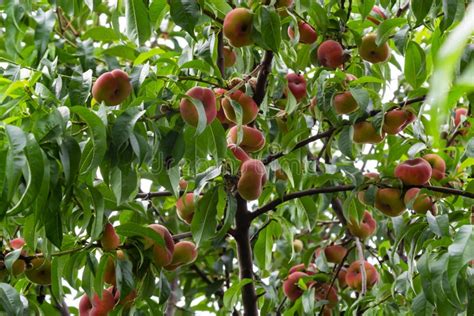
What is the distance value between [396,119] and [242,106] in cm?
33

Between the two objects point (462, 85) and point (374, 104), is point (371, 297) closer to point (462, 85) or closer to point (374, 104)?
point (374, 104)

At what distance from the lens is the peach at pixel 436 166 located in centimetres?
153

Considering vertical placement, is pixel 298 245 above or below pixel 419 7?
below

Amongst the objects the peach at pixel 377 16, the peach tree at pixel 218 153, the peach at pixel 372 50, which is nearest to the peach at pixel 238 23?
the peach tree at pixel 218 153

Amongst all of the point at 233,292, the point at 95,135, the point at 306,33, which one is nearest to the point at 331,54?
the point at 306,33

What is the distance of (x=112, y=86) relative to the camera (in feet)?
3.86

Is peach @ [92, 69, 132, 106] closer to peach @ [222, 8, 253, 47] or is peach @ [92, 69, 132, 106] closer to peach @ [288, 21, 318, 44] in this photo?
peach @ [222, 8, 253, 47]

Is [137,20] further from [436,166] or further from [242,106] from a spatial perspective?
[436,166]

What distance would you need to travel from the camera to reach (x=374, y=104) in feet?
4.82

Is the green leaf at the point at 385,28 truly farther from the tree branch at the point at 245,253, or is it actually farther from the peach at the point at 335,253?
the peach at the point at 335,253

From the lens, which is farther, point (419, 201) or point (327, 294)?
point (327, 294)

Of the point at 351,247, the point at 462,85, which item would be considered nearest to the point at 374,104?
the point at 351,247

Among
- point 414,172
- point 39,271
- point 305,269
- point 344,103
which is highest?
point 344,103

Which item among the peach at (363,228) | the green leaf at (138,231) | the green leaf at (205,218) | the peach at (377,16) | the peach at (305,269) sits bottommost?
the peach at (305,269)
